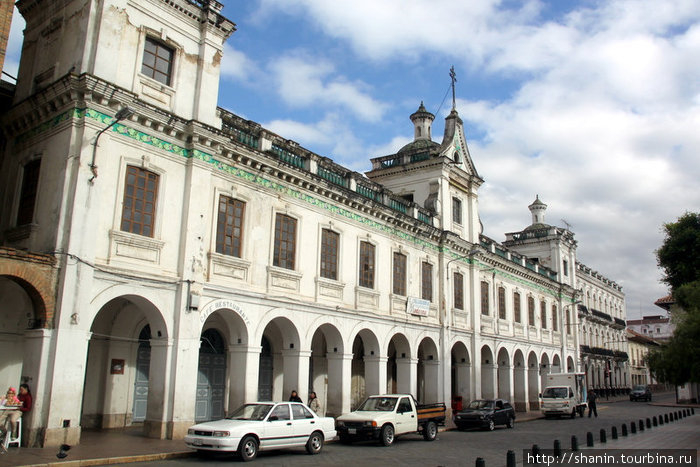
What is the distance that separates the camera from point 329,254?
22031 mm

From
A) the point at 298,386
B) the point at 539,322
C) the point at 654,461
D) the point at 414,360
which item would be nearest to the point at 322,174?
the point at 298,386

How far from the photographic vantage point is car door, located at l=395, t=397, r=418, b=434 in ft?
59.6

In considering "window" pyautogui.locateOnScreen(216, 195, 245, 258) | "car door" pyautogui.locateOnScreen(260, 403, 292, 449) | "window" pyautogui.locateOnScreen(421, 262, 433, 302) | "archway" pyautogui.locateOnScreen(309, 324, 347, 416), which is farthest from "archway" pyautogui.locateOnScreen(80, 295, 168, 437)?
"window" pyautogui.locateOnScreen(421, 262, 433, 302)

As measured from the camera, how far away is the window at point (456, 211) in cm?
3053

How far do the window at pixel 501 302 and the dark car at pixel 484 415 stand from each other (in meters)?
9.56

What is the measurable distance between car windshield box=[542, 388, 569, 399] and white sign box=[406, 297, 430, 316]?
1019 centimetres

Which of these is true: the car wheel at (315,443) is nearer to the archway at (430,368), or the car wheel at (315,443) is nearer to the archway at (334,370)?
the archway at (334,370)

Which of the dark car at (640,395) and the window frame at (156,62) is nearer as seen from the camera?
the window frame at (156,62)

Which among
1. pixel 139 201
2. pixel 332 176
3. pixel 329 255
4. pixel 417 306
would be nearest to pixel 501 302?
pixel 417 306

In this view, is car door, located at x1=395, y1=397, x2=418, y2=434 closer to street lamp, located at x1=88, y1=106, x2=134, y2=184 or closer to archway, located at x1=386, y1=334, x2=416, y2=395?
archway, located at x1=386, y1=334, x2=416, y2=395

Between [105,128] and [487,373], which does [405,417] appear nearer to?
[105,128]

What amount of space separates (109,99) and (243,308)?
7.05m

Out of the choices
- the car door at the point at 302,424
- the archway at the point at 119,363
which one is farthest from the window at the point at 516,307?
the archway at the point at 119,363

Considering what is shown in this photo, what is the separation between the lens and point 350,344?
870 inches
